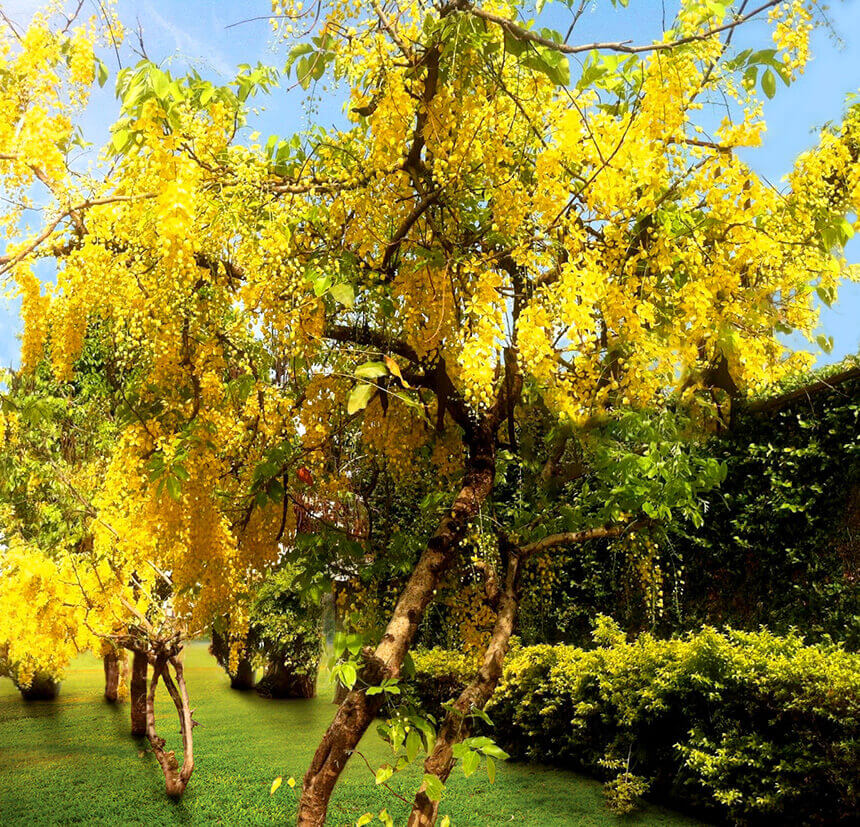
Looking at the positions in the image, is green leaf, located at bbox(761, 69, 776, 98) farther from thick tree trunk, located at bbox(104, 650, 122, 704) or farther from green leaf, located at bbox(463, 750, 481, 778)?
thick tree trunk, located at bbox(104, 650, 122, 704)

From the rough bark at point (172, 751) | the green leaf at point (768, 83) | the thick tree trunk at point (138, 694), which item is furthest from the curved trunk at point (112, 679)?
the green leaf at point (768, 83)

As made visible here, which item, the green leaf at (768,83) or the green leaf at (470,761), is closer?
the green leaf at (470,761)

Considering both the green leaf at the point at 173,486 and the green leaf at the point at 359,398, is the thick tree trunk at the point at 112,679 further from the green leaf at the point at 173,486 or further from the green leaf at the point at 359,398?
the green leaf at the point at 359,398

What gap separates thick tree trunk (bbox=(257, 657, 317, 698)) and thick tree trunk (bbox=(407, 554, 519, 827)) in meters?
5.11

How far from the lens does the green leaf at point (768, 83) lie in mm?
2254

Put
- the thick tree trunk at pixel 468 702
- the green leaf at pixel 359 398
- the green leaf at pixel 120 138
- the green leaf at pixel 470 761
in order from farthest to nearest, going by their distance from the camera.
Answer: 1. the thick tree trunk at pixel 468 702
2. the green leaf at pixel 120 138
3. the green leaf at pixel 470 761
4. the green leaf at pixel 359 398

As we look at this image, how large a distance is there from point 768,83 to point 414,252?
1.10 m

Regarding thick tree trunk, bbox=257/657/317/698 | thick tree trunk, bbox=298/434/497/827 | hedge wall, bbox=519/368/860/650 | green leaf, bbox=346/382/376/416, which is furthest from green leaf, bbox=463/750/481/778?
thick tree trunk, bbox=257/657/317/698

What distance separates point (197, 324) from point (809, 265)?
6.58 ft

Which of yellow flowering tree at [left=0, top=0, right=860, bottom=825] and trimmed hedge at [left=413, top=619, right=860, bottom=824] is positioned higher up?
yellow flowering tree at [left=0, top=0, right=860, bottom=825]

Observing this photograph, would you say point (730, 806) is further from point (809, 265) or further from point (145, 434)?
point (145, 434)

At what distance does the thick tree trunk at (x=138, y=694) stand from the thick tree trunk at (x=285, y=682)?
1843 millimetres

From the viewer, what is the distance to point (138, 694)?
5.93 meters

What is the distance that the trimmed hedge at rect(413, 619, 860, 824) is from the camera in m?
3.54
